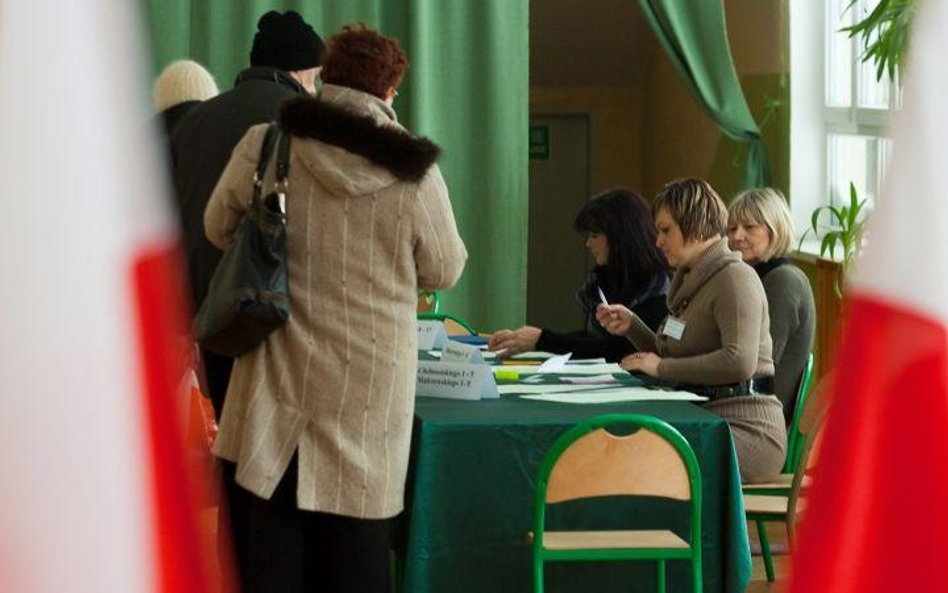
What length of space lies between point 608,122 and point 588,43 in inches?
25.9

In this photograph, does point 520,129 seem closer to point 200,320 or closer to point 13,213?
point 200,320

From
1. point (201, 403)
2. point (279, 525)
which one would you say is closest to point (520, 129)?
point (201, 403)

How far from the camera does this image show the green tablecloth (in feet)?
12.4

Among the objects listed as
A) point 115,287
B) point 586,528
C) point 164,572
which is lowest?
point 586,528

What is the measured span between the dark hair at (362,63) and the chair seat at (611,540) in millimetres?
1027

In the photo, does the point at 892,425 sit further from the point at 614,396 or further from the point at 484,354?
the point at 484,354

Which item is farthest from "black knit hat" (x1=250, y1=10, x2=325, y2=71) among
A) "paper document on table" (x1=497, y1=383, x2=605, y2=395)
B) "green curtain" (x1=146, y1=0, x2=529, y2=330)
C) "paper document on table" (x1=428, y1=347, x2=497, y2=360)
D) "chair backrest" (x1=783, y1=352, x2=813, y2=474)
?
"green curtain" (x1=146, y1=0, x2=529, y2=330)

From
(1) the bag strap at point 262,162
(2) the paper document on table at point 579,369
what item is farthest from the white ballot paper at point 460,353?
(1) the bag strap at point 262,162

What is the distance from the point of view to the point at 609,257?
523cm

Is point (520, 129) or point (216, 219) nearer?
point (216, 219)

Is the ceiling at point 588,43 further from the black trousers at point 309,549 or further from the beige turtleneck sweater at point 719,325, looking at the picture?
the black trousers at point 309,549

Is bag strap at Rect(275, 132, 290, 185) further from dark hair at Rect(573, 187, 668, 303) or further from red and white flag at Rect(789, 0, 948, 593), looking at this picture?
red and white flag at Rect(789, 0, 948, 593)

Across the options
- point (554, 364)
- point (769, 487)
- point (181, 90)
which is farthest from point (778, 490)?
point (181, 90)

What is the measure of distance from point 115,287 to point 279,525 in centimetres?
281
